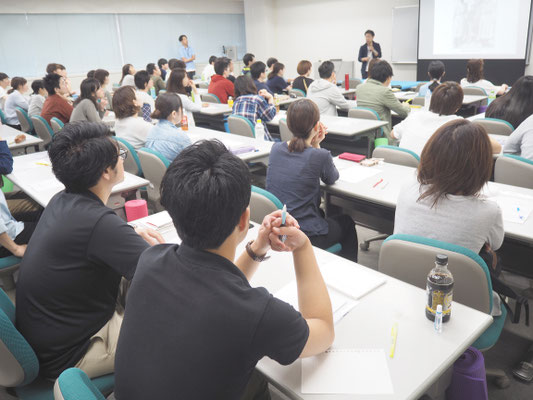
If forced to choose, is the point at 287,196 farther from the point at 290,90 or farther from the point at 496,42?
the point at 496,42

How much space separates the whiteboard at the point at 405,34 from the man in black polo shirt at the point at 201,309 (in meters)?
10.00

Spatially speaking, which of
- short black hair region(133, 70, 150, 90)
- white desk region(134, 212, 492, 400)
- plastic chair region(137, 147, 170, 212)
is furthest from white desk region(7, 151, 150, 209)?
short black hair region(133, 70, 150, 90)

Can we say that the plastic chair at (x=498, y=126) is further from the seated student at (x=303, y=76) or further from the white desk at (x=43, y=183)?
the seated student at (x=303, y=76)

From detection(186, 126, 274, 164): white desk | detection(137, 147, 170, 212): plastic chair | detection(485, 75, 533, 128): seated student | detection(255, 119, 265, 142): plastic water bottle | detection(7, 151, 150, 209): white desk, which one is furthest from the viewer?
detection(255, 119, 265, 142): plastic water bottle

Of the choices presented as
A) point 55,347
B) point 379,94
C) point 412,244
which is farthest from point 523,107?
point 55,347

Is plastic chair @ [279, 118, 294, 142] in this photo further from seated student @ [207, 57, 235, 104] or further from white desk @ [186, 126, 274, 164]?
seated student @ [207, 57, 235, 104]

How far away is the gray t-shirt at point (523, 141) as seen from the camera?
2.88 meters

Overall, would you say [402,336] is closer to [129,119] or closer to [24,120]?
[129,119]

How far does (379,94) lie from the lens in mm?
4969

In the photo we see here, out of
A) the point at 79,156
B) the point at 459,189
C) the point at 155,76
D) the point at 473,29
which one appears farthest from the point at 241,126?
the point at 473,29

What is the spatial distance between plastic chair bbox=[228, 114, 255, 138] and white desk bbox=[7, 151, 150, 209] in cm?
177

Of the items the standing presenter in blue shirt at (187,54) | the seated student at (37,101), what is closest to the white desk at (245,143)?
the seated student at (37,101)

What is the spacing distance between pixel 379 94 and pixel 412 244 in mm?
3795

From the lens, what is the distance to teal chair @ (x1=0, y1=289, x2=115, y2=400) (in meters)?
1.30
